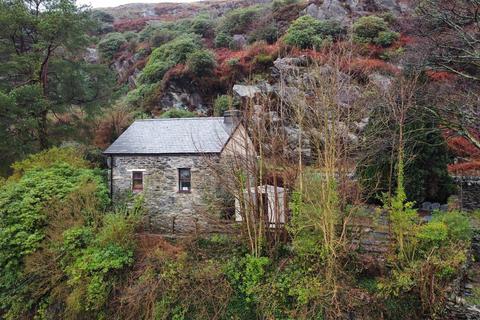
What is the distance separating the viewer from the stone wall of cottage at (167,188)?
1464cm

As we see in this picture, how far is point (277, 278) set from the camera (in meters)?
10.3

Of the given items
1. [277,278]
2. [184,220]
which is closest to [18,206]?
[184,220]

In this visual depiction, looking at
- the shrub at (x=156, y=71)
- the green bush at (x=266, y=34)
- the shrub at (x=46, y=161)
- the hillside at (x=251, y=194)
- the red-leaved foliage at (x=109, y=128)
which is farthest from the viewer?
the green bush at (x=266, y=34)

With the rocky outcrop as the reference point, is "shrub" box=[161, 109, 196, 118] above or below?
below

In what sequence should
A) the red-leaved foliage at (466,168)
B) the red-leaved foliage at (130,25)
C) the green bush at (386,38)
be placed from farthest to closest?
1. the red-leaved foliage at (130,25)
2. the green bush at (386,38)
3. the red-leaved foliage at (466,168)

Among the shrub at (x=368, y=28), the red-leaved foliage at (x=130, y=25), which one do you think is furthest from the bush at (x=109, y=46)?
the shrub at (x=368, y=28)

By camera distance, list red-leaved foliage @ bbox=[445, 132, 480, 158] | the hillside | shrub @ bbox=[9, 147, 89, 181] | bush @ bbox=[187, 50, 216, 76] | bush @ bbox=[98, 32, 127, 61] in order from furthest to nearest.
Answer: bush @ bbox=[98, 32, 127, 61] → bush @ bbox=[187, 50, 216, 76] → red-leaved foliage @ bbox=[445, 132, 480, 158] → shrub @ bbox=[9, 147, 89, 181] → the hillside

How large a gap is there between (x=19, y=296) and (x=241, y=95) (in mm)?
15978

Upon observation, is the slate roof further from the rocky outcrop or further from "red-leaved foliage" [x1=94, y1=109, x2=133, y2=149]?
the rocky outcrop

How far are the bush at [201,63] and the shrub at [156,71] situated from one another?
9.05 ft

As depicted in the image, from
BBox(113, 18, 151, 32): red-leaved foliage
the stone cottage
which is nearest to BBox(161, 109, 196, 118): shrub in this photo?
the stone cottage

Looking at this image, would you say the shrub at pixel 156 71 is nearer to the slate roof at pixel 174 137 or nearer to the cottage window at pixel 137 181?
the slate roof at pixel 174 137

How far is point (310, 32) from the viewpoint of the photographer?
989 inches

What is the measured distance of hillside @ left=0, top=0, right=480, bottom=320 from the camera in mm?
9492
